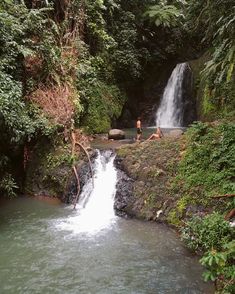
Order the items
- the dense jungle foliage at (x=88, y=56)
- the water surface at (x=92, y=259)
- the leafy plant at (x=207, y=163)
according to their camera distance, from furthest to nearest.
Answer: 1. the dense jungle foliage at (x=88, y=56)
2. the leafy plant at (x=207, y=163)
3. the water surface at (x=92, y=259)

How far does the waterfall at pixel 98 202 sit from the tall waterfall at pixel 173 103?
7.29 metres

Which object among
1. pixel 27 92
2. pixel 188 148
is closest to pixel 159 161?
pixel 188 148

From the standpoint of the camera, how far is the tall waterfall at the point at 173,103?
17.7m

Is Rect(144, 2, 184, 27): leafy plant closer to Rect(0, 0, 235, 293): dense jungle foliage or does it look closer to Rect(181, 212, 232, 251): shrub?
Rect(0, 0, 235, 293): dense jungle foliage

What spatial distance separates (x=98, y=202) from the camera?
10.1 metres

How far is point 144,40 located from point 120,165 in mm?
10454

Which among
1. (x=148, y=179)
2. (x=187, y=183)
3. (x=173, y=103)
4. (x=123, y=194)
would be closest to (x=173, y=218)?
(x=187, y=183)

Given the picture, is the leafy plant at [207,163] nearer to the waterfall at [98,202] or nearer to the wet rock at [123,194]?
the wet rock at [123,194]

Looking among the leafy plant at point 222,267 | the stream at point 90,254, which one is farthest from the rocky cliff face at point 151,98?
the leafy plant at point 222,267

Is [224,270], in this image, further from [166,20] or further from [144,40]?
[144,40]

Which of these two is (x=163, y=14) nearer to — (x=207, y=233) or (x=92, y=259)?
(x=207, y=233)

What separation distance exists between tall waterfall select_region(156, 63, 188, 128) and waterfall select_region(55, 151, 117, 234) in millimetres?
7288

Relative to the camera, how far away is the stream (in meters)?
6.21

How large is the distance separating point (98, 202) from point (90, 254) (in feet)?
9.51
